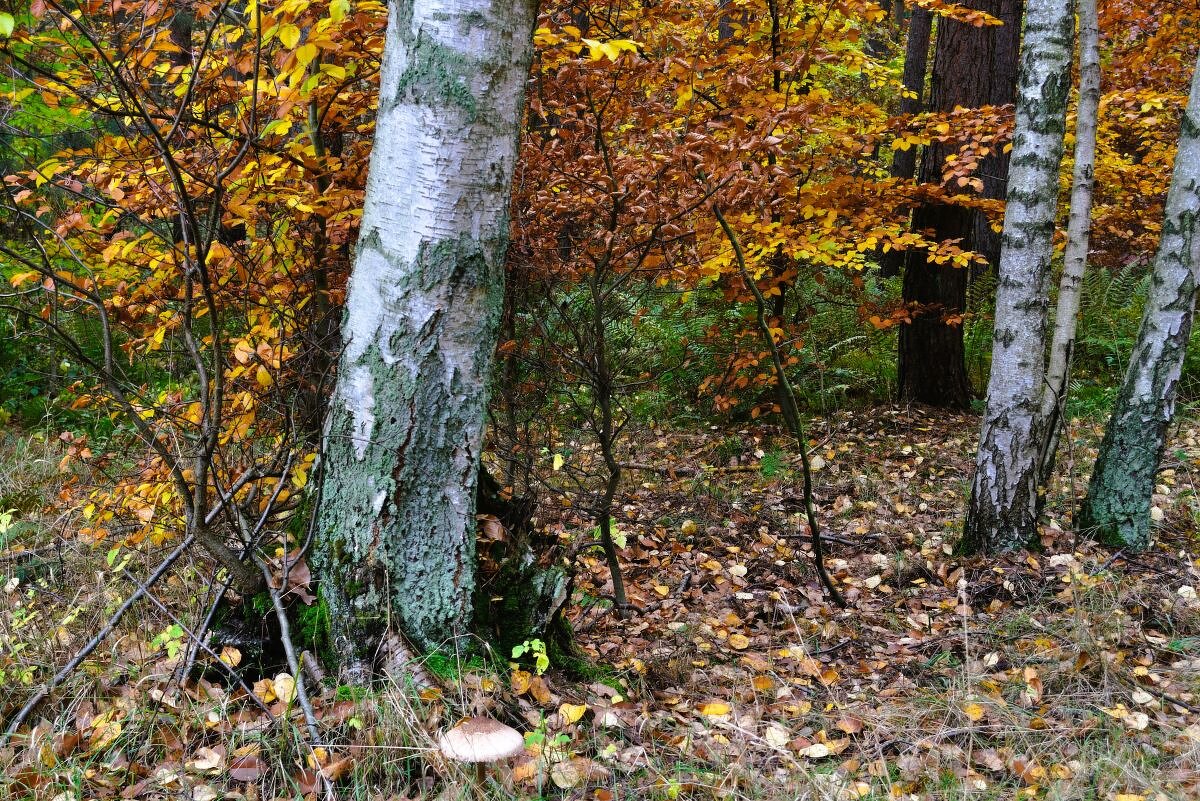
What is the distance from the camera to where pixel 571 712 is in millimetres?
2531

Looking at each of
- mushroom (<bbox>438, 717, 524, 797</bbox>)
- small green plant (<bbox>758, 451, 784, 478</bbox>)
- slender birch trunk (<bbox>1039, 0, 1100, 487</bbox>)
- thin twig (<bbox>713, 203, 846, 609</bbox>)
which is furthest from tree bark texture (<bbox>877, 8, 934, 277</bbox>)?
mushroom (<bbox>438, 717, 524, 797</bbox>)

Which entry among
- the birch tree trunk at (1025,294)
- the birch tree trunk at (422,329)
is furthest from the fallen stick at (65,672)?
the birch tree trunk at (1025,294)

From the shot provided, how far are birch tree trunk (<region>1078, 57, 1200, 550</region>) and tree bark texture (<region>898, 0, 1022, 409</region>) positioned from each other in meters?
2.79

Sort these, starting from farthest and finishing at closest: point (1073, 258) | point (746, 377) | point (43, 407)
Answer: point (43, 407)
point (746, 377)
point (1073, 258)

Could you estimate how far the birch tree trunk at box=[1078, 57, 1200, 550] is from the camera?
4.11 metres

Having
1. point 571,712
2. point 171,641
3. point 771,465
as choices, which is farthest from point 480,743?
point 771,465

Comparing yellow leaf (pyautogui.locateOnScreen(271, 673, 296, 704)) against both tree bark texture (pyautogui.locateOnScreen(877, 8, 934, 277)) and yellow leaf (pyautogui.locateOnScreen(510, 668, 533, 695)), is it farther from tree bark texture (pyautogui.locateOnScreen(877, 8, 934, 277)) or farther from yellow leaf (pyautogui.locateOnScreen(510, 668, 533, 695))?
tree bark texture (pyautogui.locateOnScreen(877, 8, 934, 277))

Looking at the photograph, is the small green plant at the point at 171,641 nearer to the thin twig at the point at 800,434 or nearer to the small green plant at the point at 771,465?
the thin twig at the point at 800,434

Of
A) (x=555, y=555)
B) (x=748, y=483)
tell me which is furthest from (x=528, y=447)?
(x=748, y=483)

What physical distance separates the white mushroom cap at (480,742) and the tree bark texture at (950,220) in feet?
20.1

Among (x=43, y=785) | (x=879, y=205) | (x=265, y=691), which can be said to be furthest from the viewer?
(x=879, y=205)

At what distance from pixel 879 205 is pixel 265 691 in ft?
17.6

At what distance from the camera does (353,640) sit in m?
2.61

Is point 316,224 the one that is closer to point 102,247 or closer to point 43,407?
point 102,247
